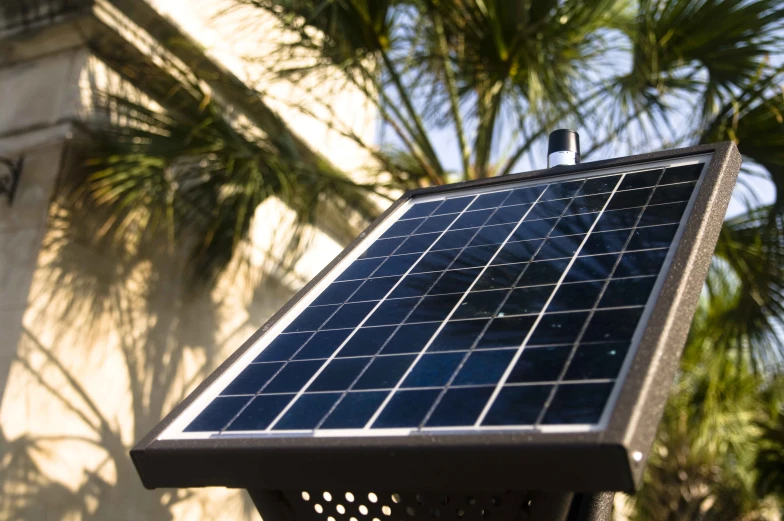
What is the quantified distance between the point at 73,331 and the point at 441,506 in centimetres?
514

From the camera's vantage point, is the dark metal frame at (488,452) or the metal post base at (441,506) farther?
the metal post base at (441,506)

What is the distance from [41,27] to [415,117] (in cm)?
319

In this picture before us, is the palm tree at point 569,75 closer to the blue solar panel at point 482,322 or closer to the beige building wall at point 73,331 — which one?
the beige building wall at point 73,331

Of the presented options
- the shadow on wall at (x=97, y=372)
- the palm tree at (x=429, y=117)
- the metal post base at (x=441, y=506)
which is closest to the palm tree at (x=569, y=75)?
the palm tree at (x=429, y=117)

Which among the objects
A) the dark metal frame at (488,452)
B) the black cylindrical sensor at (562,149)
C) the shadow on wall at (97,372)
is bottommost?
the shadow on wall at (97,372)

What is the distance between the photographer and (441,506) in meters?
1.96

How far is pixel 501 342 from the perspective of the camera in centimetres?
181

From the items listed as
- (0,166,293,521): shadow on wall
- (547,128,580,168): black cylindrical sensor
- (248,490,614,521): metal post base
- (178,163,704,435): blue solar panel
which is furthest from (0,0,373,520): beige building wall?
(248,490,614,521): metal post base

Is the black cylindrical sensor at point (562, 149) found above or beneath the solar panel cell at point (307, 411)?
above

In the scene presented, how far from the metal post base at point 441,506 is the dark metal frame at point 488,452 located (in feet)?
0.84

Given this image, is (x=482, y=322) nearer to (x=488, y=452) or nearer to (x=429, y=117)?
(x=488, y=452)

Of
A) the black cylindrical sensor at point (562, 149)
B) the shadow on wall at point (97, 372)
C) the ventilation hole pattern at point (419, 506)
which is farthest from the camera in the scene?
the shadow on wall at point (97, 372)

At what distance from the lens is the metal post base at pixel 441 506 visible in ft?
6.05

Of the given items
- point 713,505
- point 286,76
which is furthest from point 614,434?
point 713,505
